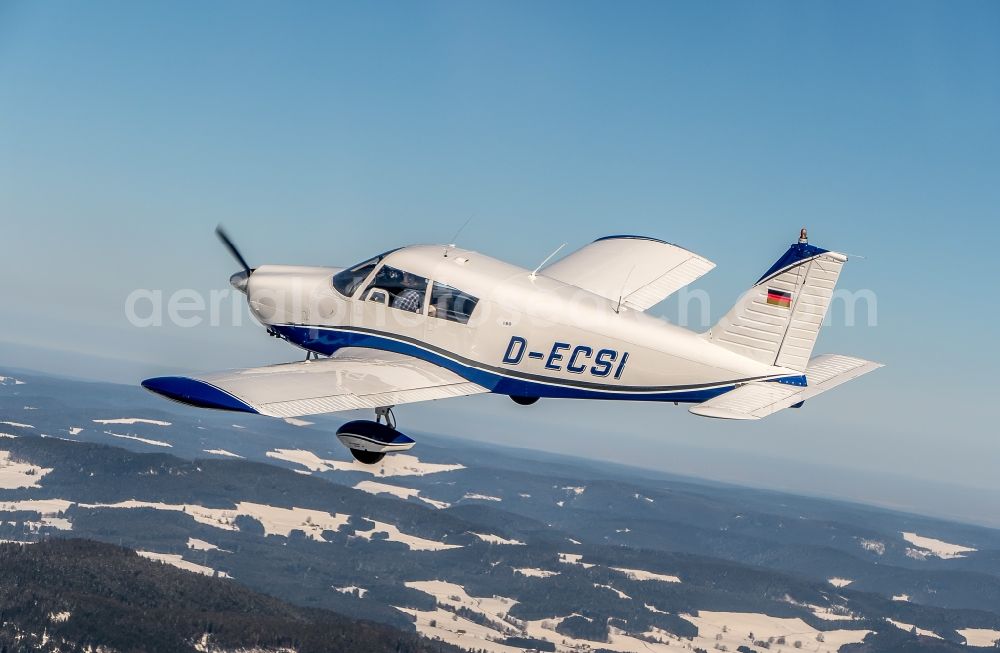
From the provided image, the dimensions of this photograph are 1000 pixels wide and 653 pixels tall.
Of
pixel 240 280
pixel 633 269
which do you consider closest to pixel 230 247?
pixel 240 280

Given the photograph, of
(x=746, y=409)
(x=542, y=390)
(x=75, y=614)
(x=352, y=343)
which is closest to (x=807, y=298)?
(x=746, y=409)

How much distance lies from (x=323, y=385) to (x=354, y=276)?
4304 mm

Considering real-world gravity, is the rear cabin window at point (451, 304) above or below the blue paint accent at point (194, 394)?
above

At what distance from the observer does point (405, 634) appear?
196500mm

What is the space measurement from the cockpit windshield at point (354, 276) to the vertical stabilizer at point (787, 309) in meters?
7.54

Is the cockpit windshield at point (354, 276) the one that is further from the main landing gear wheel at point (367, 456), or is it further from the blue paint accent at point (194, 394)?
the blue paint accent at point (194, 394)

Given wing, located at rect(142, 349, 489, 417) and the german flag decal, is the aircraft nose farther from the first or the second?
the german flag decal

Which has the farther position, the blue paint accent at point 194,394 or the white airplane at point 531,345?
the white airplane at point 531,345

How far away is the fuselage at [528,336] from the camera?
60.8ft

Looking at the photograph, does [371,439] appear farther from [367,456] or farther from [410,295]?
[410,295]

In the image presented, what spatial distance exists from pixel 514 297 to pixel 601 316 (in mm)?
1818

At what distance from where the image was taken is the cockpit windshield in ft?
66.6

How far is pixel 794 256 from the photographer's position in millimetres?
17875

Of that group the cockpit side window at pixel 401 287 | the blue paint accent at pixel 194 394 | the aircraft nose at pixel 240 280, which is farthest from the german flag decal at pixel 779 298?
the aircraft nose at pixel 240 280
